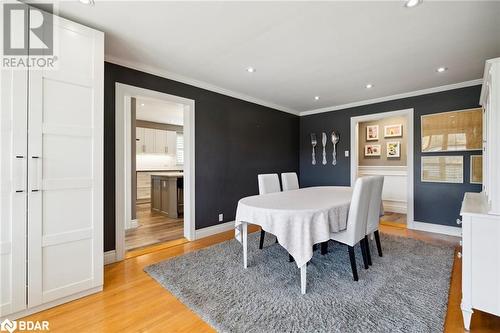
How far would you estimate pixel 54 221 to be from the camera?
1.91 m

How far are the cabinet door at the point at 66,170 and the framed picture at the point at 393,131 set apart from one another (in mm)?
5811

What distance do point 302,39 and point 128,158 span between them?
138 inches

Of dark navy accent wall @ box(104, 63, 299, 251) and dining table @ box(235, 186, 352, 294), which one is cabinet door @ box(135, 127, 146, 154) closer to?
dark navy accent wall @ box(104, 63, 299, 251)

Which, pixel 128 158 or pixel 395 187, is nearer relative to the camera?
pixel 128 158

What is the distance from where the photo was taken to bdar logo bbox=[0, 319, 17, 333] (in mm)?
1645

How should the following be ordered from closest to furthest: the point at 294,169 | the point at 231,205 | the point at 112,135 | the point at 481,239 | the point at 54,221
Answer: the point at 481,239 < the point at 54,221 < the point at 112,135 < the point at 231,205 < the point at 294,169

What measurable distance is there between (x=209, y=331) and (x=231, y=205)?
2.62 metres

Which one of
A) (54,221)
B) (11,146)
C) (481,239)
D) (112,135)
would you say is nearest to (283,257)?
(481,239)

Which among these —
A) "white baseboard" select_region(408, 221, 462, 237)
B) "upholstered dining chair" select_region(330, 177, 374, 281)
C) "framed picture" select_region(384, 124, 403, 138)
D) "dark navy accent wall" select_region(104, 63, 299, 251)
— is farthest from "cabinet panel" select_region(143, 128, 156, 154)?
"white baseboard" select_region(408, 221, 462, 237)

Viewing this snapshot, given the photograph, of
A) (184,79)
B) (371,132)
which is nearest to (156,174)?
(184,79)

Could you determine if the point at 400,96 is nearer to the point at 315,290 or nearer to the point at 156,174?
the point at 315,290

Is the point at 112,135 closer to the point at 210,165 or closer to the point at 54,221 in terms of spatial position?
the point at 54,221

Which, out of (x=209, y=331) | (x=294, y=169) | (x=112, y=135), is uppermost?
(x=112, y=135)

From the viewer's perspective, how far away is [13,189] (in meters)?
1.72
